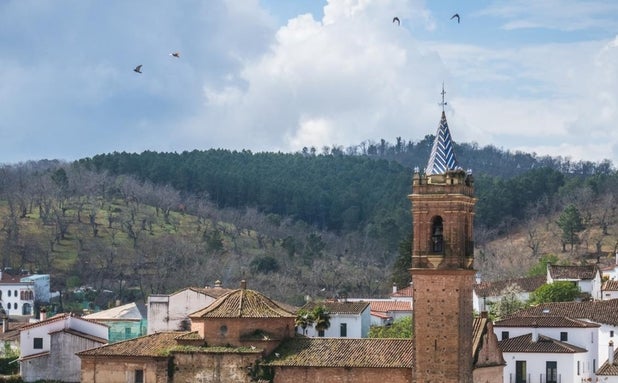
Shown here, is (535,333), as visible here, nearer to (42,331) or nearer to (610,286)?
(610,286)

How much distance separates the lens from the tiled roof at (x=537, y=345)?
7069 cm

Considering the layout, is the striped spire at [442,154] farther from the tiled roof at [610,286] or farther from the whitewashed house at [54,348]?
the tiled roof at [610,286]

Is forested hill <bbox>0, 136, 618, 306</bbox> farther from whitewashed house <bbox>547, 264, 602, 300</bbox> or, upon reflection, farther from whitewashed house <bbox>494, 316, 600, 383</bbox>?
whitewashed house <bbox>494, 316, 600, 383</bbox>

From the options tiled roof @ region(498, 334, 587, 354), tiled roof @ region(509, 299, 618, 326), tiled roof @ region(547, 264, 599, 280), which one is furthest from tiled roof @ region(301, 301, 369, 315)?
tiled roof @ region(547, 264, 599, 280)

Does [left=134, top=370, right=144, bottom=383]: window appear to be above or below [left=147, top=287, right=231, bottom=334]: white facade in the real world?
below

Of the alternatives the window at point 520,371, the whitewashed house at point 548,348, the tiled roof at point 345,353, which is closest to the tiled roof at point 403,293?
the whitewashed house at point 548,348

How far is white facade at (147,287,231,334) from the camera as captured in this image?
77.4m

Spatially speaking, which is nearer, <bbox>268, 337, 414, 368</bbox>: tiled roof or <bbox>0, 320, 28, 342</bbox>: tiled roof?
<bbox>268, 337, 414, 368</bbox>: tiled roof

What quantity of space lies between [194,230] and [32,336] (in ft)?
262

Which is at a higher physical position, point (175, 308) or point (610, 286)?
point (610, 286)

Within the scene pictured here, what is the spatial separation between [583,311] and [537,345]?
7.66 meters

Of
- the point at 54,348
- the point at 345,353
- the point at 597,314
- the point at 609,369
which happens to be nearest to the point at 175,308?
the point at 54,348

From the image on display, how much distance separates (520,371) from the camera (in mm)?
70562

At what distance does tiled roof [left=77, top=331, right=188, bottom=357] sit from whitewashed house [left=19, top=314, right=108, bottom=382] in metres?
8.68
